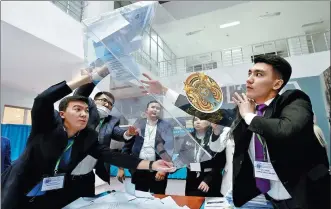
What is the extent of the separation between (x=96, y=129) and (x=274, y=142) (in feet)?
2.80

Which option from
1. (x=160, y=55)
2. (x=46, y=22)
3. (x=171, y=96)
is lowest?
(x=171, y=96)

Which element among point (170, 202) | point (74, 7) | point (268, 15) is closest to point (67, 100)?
point (170, 202)

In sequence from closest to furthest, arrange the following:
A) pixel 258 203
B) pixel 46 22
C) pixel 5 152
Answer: pixel 258 203 < pixel 5 152 < pixel 46 22

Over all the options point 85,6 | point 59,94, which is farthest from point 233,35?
point 59,94

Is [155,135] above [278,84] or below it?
below

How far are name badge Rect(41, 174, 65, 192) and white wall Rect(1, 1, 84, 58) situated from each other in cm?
218

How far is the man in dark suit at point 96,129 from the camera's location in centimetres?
95

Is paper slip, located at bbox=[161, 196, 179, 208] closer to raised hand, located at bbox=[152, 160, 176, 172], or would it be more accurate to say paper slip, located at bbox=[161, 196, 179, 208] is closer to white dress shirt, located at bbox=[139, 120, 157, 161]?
raised hand, located at bbox=[152, 160, 176, 172]

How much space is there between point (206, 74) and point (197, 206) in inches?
22.0

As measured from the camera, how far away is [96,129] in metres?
1.11

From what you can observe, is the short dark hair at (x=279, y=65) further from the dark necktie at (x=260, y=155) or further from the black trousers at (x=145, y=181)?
the black trousers at (x=145, y=181)

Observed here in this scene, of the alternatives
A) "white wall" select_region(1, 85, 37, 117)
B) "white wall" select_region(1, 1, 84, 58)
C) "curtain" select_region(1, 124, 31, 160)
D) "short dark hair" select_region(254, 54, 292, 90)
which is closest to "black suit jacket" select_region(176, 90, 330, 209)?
"short dark hair" select_region(254, 54, 292, 90)

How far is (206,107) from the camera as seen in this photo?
80 centimetres

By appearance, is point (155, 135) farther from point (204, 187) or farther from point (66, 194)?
point (204, 187)
